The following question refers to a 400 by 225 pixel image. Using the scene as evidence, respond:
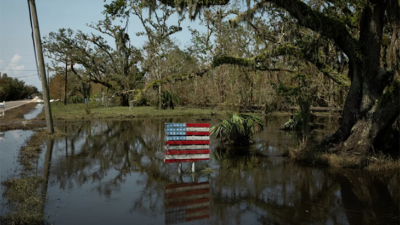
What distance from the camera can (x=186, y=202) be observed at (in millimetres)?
6012

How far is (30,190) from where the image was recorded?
241 inches

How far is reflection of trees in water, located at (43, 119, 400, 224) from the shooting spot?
5.41m

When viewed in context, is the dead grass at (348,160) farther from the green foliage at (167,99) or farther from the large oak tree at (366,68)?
the green foliage at (167,99)

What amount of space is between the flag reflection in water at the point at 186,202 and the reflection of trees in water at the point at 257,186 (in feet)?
0.47

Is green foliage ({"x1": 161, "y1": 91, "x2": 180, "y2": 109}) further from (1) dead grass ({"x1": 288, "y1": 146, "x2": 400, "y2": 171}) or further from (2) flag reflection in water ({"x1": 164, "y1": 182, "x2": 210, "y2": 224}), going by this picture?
(2) flag reflection in water ({"x1": 164, "y1": 182, "x2": 210, "y2": 224})

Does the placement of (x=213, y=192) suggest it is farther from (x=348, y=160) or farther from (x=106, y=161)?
(x=348, y=160)

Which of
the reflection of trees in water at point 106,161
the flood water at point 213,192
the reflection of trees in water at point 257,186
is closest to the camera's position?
the flood water at point 213,192

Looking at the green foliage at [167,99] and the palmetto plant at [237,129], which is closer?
the palmetto plant at [237,129]

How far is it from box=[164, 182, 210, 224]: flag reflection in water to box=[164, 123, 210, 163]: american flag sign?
91cm

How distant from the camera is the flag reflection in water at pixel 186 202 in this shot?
529 cm

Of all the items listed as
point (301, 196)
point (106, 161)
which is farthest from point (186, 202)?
point (106, 161)

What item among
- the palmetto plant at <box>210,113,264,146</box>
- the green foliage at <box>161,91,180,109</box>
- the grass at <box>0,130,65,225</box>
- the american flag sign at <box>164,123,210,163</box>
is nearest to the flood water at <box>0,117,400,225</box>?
the grass at <box>0,130,65,225</box>

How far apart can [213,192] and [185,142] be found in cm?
178

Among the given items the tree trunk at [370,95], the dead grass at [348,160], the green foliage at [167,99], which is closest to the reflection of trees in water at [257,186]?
the dead grass at [348,160]
